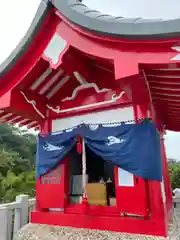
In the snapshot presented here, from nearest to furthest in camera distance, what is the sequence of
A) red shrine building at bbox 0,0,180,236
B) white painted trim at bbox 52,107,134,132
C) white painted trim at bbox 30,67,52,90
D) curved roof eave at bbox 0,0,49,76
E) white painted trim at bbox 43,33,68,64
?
1. red shrine building at bbox 0,0,180,236
2. white painted trim at bbox 43,33,68,64
3. curved roof eave at bbox 0,0,49,76
4. white painted trim at bbox 52,107,134,132
5. white painted trim at bbox 30,67,52,90

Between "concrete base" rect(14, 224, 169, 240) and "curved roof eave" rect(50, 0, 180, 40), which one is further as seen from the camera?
"concrete base" rect(14, 224, 169, 240)

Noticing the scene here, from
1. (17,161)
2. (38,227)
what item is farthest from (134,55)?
(17,161)

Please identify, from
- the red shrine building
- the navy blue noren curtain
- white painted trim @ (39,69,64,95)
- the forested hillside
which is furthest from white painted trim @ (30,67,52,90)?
the forested hillside

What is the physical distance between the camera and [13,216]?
4.82 m

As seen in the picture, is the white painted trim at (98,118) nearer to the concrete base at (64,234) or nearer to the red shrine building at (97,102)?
the red shrine building at (97,102)

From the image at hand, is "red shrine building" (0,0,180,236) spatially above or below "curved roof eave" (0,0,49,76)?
below

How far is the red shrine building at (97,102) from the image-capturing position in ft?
9.41

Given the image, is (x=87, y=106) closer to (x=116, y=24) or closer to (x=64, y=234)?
(x=116, y=24)

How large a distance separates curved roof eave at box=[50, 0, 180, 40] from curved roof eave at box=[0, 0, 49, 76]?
279 mm

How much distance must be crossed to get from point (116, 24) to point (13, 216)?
167 inches

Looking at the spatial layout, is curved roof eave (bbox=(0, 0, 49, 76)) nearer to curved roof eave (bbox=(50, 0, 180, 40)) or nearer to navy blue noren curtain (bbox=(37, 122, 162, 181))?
curved roof eave (bbox=(50, 0, 180, 40))

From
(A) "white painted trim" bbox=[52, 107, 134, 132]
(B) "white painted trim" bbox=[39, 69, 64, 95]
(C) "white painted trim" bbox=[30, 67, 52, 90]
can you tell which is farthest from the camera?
(B) "white painted trim" bbox=[39, 69, 64, 95]

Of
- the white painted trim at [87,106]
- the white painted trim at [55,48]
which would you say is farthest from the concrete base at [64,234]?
the white painted trim at [55,48]

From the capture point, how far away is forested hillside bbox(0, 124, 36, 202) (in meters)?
9.65
